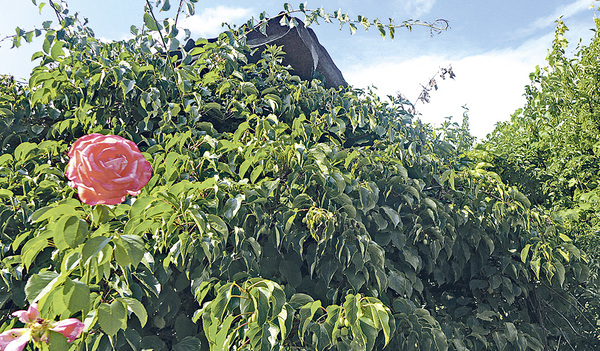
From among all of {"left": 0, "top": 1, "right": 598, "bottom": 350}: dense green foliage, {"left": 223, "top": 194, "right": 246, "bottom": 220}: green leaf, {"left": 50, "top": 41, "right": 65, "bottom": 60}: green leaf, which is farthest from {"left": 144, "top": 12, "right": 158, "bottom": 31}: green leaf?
{"left": 223, "top": 194, "right": 246, "bottom": 220}: green leaf

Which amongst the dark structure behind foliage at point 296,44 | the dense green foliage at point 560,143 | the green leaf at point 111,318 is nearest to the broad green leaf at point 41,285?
the green leaf at point 111,318

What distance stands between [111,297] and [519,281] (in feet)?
6.36

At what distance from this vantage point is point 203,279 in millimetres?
1469

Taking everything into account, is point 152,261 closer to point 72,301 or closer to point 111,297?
point 111,297

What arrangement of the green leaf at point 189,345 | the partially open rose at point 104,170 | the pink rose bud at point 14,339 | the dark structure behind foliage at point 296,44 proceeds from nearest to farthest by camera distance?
the pink rose bud at point 14,339
the partially open rose at point 104,170
the green leaf at point 189,345
the dark structure behind foliage at point 296,44

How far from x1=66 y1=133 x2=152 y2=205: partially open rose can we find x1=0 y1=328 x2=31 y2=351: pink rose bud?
12.0 inches

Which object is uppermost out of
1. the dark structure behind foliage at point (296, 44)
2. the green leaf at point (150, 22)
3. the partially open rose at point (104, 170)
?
the dark structure behind foliage at point (296, 44)

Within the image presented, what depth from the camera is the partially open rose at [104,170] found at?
1037mm

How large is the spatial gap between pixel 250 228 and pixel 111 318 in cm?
59

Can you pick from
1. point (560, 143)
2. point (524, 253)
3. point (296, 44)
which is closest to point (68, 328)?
point (524, 253)

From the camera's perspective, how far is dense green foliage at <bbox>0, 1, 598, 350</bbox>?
134 cm

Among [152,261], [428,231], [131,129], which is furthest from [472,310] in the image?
[131,129]

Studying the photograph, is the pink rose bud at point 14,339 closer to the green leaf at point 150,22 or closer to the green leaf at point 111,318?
the green leaf at point 111,318

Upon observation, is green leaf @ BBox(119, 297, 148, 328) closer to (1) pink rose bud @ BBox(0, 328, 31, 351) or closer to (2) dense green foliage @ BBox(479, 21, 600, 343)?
(1) pink rose bud @ BBox(0, 328, 31, 351)
